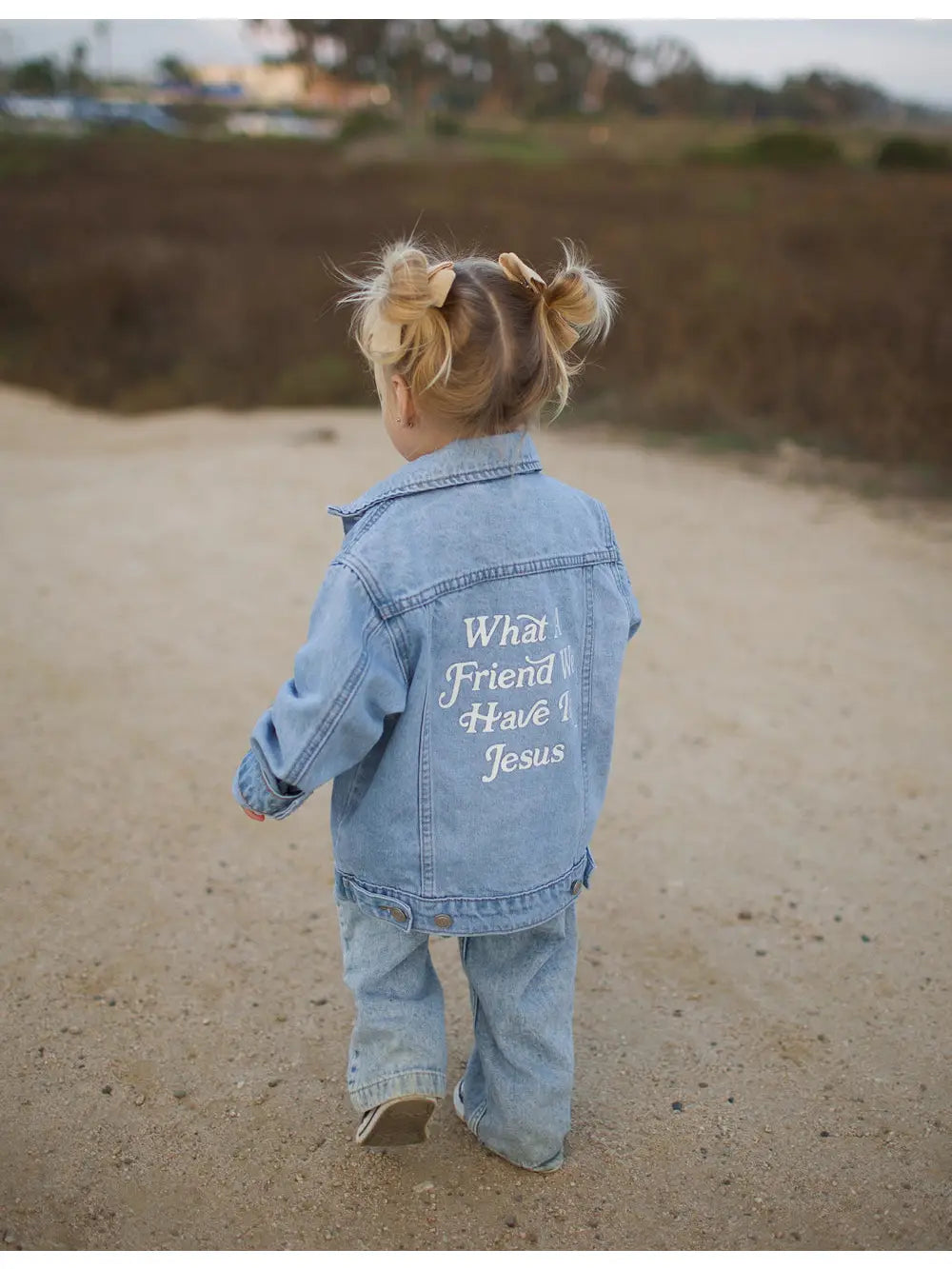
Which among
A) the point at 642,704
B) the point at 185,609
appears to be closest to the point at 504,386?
the point at 642,704

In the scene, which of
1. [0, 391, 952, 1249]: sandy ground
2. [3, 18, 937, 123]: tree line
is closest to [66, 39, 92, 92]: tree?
[3, 18, 937, 123]: tree line

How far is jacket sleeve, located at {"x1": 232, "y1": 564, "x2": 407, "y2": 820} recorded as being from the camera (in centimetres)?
159

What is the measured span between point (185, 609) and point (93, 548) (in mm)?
954

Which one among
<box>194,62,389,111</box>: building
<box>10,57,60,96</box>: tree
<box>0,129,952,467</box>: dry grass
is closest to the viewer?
<box>0,129,952,467</box>: dry grass

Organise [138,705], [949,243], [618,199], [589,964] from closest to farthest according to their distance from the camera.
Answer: [589,964] → [138,705] → [949,243] → [618,199]

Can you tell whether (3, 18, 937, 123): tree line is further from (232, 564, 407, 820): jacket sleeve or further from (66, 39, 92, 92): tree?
(232, 564, 407, 820): jacket sleeve

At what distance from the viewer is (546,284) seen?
5.53 feet

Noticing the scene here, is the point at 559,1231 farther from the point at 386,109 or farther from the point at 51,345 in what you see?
the point at 386,109

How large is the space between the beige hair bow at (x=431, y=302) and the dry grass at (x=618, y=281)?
3.59 metres

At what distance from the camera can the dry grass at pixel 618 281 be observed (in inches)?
317

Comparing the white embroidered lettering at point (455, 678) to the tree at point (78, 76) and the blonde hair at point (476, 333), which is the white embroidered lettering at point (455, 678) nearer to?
the blonde hair at point (476, 333)

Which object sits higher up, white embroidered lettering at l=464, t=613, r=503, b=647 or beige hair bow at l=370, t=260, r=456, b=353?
beige hair bow at l=370, t=260, r=456, b=353

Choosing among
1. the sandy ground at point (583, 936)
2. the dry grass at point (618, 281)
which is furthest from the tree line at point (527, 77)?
the sandy ground at point (583, 936)

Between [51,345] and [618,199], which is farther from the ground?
[618,199]
